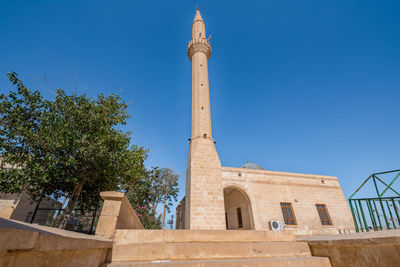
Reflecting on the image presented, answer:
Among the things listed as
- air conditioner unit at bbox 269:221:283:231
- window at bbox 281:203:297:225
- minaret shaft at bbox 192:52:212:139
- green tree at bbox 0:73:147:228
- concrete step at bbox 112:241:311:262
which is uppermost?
minaret shaft at bbox 192:52:212:139

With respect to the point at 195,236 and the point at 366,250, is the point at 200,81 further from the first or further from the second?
the point at 366,250

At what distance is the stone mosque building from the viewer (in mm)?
10562

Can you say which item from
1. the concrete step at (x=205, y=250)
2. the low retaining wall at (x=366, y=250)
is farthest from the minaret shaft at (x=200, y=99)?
the low retaining wall at (x=366, y=250)

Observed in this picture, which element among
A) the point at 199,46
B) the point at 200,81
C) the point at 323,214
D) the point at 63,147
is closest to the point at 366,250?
the point at 63,147

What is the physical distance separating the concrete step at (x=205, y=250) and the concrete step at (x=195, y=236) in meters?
0.18

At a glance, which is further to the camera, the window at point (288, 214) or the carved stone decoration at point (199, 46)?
the carved stone decoration at point (199, 46)

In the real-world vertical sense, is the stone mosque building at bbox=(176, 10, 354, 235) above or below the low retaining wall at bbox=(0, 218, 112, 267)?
above

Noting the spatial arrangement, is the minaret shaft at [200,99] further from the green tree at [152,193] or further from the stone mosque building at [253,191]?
the green tree at [152,193]

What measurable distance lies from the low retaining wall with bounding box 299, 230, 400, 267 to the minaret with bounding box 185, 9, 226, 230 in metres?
7.17

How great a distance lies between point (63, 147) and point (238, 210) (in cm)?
1318

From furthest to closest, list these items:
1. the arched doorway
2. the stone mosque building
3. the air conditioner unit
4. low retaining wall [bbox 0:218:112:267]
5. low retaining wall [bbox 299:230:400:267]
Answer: the arched doorway → the air conditioner unit → the stone mosque building → low retaining wall [bbox 299:230:400:267] → low retaining wall [bbox 0:218:112:267]

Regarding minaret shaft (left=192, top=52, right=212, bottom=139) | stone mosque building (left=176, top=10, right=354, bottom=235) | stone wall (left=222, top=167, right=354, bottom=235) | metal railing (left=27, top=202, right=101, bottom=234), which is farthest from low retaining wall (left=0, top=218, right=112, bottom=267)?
stone wall (left=222, top=167, right=354, bottom=235)

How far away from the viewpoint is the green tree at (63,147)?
6484mm

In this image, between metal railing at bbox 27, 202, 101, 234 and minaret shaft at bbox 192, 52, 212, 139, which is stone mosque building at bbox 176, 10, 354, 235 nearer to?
minaret shaft at bbox 192, 52, 212, 139
